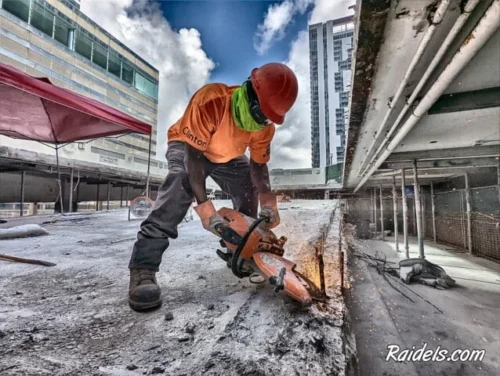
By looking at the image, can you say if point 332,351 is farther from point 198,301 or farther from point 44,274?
point 44,274

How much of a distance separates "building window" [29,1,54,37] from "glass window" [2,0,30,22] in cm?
43

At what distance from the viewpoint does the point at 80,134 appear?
4.54m

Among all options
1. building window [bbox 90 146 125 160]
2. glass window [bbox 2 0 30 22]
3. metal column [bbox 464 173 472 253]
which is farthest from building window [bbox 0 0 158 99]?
metal column [bbox 464 173 472 253]

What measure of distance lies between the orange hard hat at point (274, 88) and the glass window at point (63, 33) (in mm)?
27549

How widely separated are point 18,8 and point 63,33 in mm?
3690

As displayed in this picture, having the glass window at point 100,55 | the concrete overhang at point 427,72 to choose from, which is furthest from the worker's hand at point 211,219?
the glass window at point 100,55

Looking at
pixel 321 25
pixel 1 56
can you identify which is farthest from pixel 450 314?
pixel 1 56

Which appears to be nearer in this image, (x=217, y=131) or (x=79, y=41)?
(x=217, y=131)

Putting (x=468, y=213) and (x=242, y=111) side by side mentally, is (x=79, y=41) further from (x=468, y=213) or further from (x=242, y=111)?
(x=468, y=213)

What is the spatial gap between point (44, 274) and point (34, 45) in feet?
82.0

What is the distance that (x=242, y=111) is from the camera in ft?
4.44

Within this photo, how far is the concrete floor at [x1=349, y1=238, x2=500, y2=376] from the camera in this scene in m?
1.99

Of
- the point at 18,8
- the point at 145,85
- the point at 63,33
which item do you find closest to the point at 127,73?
the point at 145,85

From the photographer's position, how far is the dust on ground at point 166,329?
67 cm
